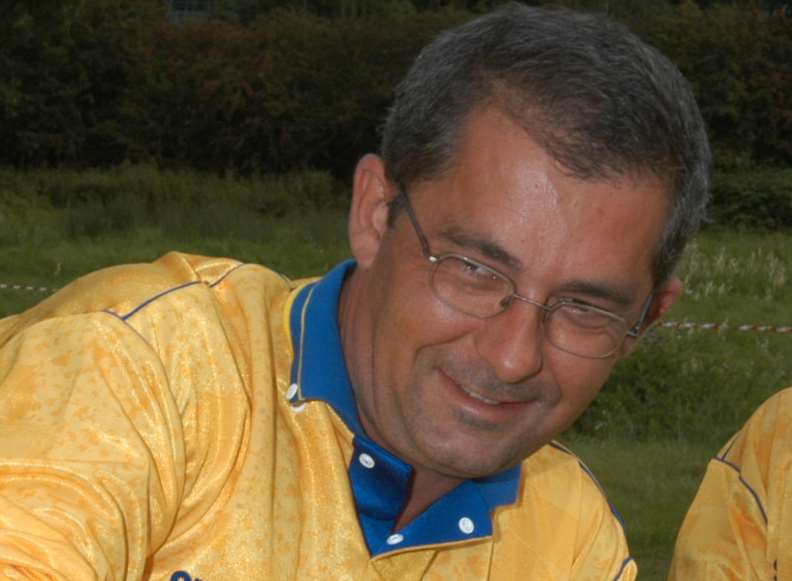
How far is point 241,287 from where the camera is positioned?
239 cm

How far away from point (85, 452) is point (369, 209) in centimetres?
77

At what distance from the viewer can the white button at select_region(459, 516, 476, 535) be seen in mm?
2438

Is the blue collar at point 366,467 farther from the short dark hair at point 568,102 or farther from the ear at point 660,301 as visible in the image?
the ear at point 660,301

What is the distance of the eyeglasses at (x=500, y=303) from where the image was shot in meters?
2.18

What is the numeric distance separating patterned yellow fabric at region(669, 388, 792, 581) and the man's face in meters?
0.99

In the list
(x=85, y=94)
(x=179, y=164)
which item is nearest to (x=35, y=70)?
(x=85, y=94)

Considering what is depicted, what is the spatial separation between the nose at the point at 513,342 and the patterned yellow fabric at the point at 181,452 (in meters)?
0.33

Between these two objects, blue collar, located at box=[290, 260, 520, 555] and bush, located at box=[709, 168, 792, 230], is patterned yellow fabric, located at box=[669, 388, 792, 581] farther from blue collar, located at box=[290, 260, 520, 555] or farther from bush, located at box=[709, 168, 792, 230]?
bush, located at box=[709, 168, 792, 230]

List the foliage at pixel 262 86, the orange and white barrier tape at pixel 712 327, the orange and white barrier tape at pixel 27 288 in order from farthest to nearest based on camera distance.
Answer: the foliage at pixel 262 86, the orange and white barrier tape at pixel 27 288, the orange and white barrier tape at pixel 712 327

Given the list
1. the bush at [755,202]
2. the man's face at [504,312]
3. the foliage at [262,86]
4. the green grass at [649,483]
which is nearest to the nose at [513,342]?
the man's face at [504,312]

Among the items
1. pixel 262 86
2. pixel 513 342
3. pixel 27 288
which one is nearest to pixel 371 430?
pixel 513 342

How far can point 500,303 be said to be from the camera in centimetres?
217

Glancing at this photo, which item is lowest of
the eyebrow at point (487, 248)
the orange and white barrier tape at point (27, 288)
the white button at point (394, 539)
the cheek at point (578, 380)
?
the orange and white barrier tape at point (27, 288)

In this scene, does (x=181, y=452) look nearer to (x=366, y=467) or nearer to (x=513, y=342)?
(x=366, y=467)
